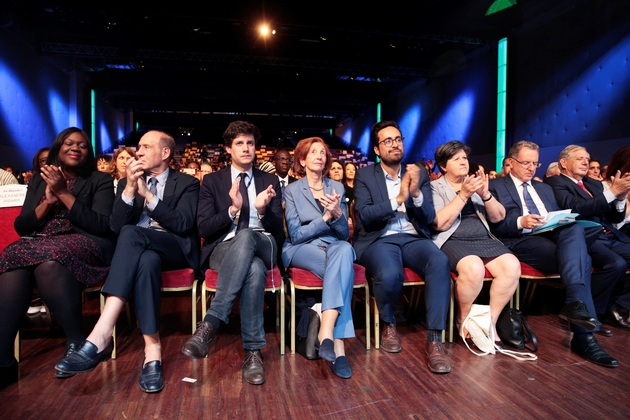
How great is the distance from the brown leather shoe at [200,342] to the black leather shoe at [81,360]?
0.46m

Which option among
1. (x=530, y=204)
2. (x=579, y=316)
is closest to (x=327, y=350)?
(x=579, y=316)

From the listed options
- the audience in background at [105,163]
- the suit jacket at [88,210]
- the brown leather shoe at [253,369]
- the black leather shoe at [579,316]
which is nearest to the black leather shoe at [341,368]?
the brown leather shoe at [253,369]

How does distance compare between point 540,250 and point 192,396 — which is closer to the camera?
point 192,396

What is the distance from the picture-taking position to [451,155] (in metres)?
2.84

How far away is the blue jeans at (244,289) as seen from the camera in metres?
2.18

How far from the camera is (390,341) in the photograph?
8.21ft

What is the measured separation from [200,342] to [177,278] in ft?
1.62

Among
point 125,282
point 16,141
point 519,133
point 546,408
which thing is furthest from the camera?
point 16,141

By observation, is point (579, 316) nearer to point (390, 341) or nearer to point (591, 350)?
point (591, 350)

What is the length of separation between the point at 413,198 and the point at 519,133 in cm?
743

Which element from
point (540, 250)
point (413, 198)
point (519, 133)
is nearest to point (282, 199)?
point (413, 198)

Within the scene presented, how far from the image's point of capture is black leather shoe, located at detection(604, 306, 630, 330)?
9.54ft

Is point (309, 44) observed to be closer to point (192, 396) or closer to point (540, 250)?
point (540, 250)

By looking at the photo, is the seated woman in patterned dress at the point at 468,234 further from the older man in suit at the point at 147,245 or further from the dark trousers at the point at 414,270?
the older man in suit at the point at 147,245
